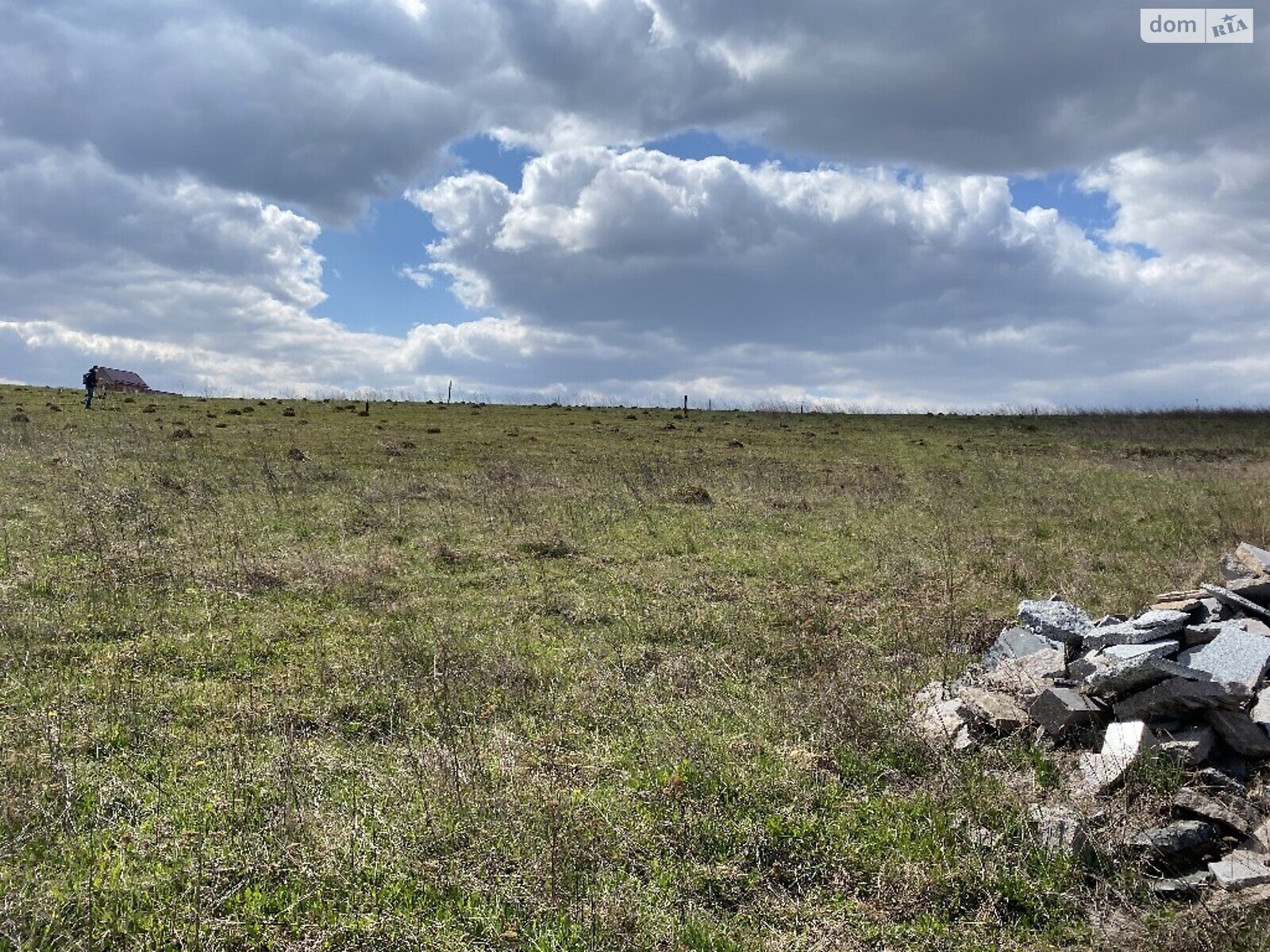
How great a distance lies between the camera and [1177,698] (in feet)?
21.8

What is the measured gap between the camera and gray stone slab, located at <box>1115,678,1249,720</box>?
6.51 meters

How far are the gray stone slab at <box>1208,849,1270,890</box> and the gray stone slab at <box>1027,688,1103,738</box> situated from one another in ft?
5.60

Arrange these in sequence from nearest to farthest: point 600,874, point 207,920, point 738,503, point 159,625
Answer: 1. point 207,920
2. point 600,874
3. point 159,625
4. point 738,503

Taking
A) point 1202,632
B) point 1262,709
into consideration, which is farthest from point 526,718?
point 1202,632

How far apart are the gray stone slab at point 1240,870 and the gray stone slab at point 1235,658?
1699 mm

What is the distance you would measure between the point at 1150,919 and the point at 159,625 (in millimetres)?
10994

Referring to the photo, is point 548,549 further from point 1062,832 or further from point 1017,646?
→ point 1062,832

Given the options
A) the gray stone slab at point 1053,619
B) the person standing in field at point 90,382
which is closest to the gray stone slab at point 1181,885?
the gray stone slab at point 1053,619

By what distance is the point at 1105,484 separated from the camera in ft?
87.2

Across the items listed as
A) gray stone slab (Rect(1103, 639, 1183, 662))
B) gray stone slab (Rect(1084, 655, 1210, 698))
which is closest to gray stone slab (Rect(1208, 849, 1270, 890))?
gray stone slab (Rect(1084, 655, 1210, 698))

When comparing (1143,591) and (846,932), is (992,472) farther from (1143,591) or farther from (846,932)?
(846,932)

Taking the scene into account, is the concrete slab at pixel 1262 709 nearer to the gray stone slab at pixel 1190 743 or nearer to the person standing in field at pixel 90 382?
the gray stone slab at pixel 1190 743

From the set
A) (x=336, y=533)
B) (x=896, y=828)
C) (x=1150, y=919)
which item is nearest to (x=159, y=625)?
(x=336, y=533)

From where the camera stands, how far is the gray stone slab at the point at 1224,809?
562 centimetres
